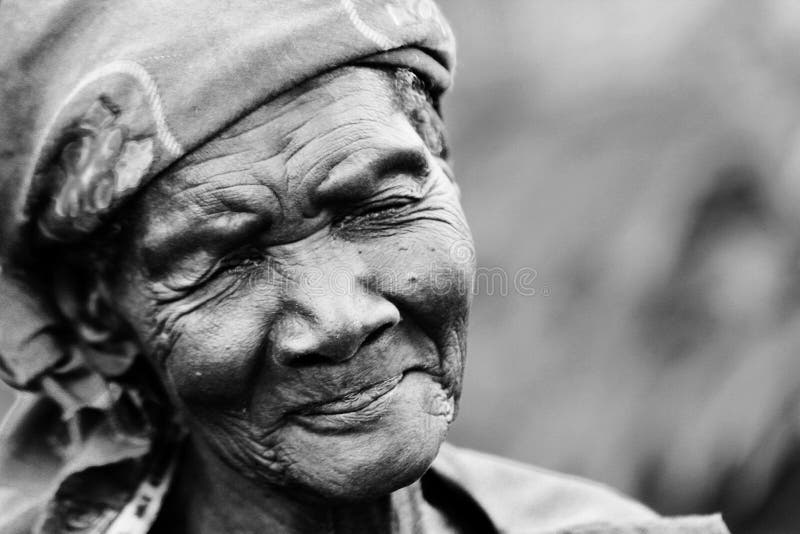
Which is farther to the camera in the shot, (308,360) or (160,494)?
(160,494)

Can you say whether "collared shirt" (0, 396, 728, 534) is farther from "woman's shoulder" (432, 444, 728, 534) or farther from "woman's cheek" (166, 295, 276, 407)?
"woman's cheek" (166, 295, 276, 407)

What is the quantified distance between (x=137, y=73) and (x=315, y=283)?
0.32 metres

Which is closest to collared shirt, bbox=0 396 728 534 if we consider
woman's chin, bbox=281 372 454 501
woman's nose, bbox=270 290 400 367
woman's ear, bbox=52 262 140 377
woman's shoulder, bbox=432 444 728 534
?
woman's shoulder, bbox=432 444 728 534

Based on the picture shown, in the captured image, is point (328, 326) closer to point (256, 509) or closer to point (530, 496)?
point (256, 509)

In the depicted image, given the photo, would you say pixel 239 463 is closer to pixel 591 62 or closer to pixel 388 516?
pixel 388 516

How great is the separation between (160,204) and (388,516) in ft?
1.74

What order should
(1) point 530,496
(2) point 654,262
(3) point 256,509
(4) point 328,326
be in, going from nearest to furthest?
(4) point 328,326 → (3) point 256,509 → (1) point 530,496 → (2) point 654,262

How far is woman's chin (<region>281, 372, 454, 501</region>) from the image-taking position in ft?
5.26

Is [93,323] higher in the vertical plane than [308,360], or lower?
lower

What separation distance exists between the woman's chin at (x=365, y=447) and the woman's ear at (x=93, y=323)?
32 cm

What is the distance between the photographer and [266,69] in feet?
5.14

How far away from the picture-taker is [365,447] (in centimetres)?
160

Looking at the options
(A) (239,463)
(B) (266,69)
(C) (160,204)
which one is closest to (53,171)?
(C) (160,204)

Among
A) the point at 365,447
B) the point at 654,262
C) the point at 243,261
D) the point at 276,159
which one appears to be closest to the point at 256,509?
the point at 365,447
